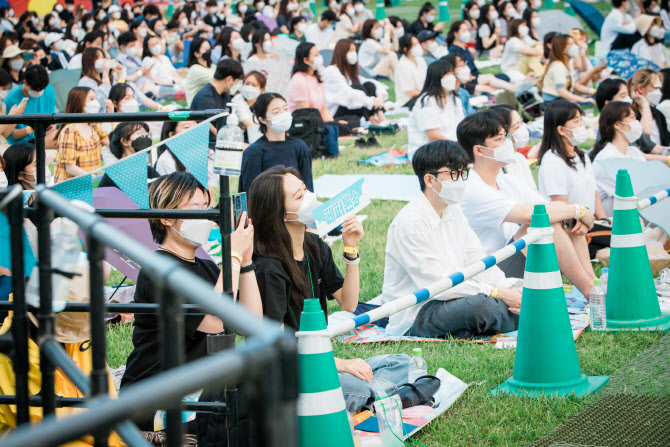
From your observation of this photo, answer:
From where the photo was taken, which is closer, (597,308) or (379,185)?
(597,308)

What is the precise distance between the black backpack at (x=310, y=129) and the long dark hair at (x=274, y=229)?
640cm

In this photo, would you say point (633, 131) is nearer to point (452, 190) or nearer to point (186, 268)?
point (452, 190)

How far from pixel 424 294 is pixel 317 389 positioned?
33.1 inches

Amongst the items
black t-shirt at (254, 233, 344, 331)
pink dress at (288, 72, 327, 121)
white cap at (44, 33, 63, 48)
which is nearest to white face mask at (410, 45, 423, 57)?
pink dress at (288, 72, 327, 121)

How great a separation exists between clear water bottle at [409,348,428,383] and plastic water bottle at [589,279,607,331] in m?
1.28

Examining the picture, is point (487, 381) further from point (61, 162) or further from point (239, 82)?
point (239, 82)

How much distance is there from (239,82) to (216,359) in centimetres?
932

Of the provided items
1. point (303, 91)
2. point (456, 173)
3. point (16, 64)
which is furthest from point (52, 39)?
point (456, 173)

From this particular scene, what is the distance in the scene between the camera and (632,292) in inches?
201

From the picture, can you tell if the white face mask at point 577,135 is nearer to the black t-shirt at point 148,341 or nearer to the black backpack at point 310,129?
the black t-shirt at point 148,341

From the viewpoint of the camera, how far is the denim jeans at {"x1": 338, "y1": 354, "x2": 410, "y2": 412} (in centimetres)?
381

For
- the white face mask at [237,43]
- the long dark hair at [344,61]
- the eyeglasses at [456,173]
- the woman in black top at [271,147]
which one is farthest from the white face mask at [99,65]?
the eyeglasses at [456,173]

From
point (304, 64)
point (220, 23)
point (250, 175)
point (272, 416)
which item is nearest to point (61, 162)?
point (250, 175)

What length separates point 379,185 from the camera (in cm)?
948
